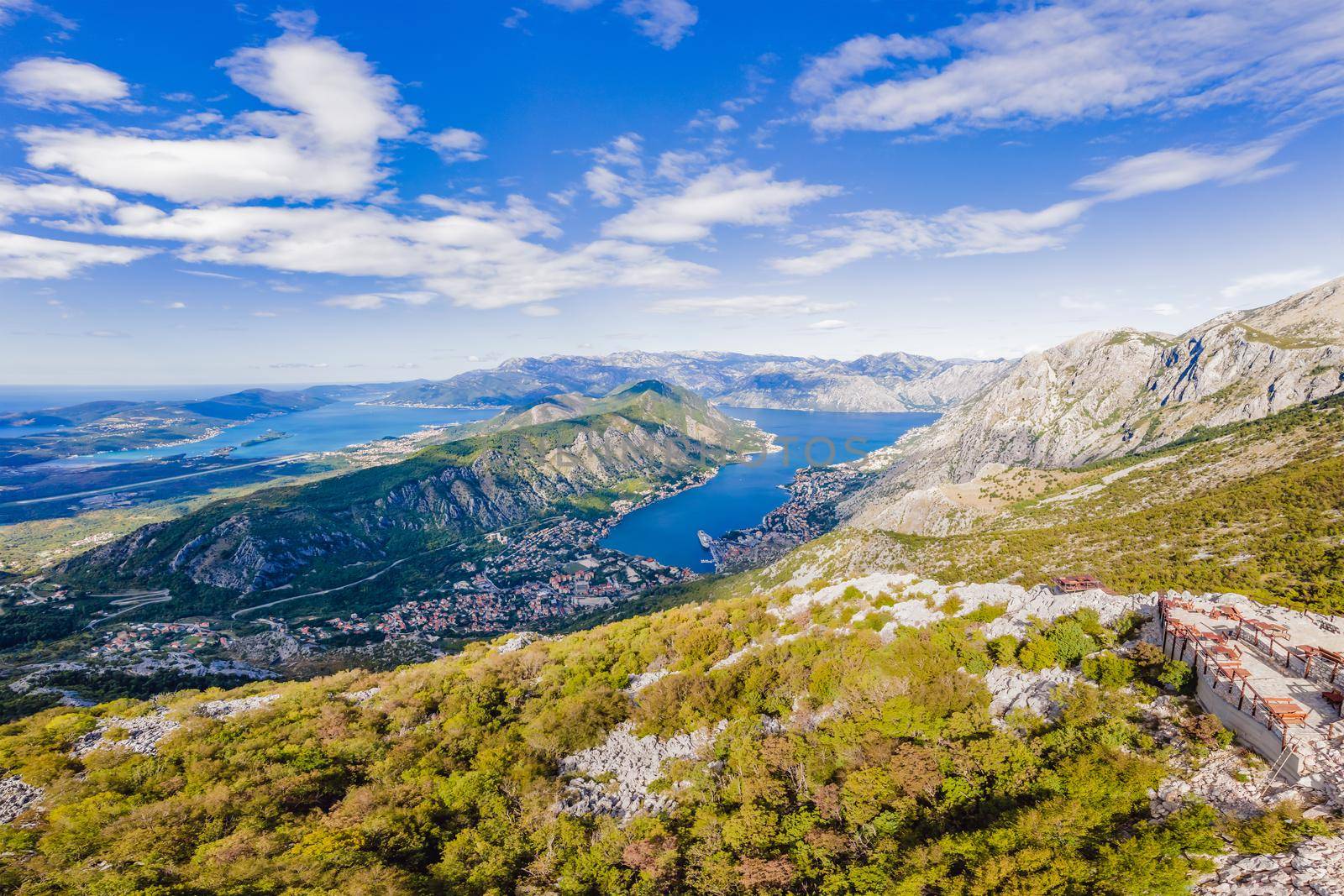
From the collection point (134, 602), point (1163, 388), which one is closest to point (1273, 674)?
point (134, 602)

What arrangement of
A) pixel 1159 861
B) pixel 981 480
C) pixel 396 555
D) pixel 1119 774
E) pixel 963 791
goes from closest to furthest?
1. pixel 1159 861
2. pixel 1119 774
3. pixel 963 791
4. pixel 981 480
5. pixel 396 555

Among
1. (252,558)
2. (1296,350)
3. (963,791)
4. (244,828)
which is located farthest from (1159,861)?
(252,558)

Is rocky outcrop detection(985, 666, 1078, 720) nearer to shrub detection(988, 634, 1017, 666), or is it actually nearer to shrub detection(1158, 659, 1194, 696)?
shrub detection(988, 634, 1017, 666)

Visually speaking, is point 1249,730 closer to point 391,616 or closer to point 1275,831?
point 1275,831

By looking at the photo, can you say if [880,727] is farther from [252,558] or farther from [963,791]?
[252,558]

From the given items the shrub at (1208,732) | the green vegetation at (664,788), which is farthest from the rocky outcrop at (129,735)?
the shrub at (1208,732)
